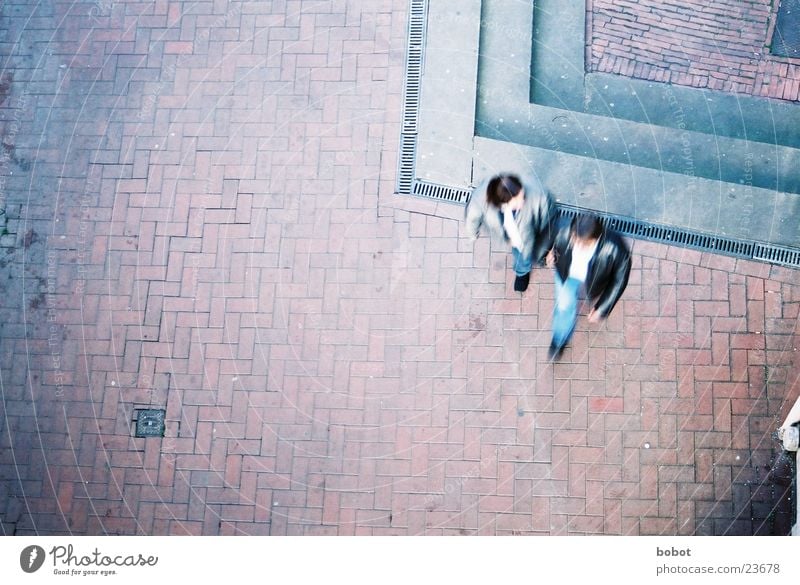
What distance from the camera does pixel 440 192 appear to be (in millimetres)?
6906

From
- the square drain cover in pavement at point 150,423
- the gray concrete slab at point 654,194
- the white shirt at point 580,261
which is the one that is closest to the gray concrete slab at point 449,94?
the gray concrete slab at point 654,194

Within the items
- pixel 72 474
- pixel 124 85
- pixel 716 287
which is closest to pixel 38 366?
pixel 72 474

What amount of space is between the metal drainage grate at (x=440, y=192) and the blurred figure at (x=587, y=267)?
0.99 metres

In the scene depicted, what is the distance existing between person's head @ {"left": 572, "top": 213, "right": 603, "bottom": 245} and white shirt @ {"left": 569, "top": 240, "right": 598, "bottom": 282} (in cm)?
6

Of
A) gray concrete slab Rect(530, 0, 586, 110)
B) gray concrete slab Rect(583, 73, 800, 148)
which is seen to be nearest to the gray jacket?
gray concrete slab Rect(530, 0, 586, 110)

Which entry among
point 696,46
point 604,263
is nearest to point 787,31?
point 696,46

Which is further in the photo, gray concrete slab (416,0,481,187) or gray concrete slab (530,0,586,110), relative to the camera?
gray concrete slab (530,0,586,110)

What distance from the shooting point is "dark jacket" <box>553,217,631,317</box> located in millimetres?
5767

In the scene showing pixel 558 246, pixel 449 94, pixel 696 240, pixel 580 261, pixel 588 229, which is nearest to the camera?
pixel 588 229

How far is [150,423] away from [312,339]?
158 centimetres

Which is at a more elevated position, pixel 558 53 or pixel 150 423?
→ pixel 558 53

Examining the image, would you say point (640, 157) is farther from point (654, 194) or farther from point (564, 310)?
point (564, 310)

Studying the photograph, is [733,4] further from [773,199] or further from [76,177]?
[76,177]

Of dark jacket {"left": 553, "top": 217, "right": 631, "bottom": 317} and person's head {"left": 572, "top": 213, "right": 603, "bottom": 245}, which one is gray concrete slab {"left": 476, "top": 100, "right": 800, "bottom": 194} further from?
person's head {"left": 572, "top": 213, "right": 603, "bottom": 245}
